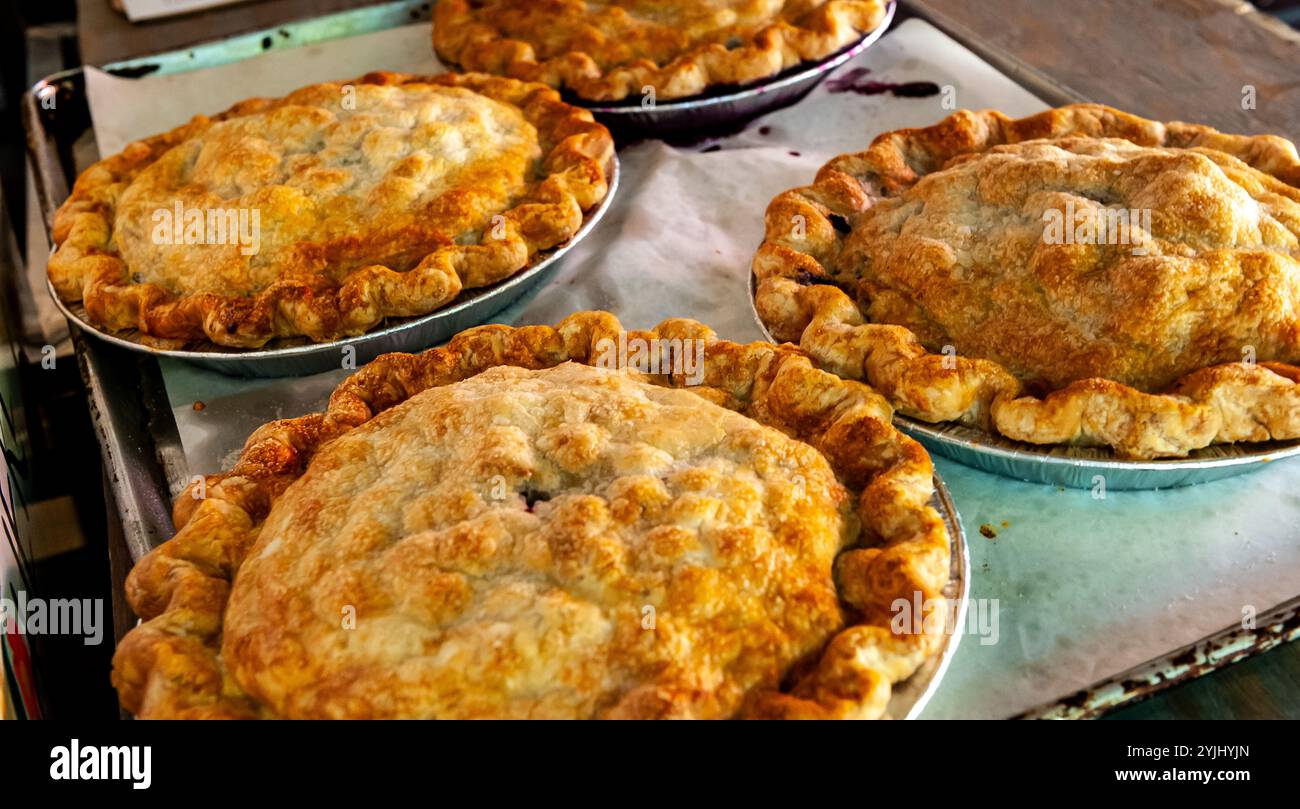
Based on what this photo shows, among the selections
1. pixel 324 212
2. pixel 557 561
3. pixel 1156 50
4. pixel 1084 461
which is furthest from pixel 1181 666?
pixel 1156 50

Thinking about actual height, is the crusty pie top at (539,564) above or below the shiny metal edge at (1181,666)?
above

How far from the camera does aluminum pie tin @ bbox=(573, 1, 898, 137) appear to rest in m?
4.08

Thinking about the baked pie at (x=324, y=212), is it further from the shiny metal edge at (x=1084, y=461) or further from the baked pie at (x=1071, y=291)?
the shiny metal edge at (x=1084, y=461)

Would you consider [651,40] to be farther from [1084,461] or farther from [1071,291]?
[1084,461]

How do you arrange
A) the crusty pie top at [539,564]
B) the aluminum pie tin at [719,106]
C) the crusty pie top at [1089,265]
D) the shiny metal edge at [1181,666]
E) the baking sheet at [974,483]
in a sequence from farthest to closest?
the aluminum pie tin at [719,106], the crusty pie top at [1089,265], the baking sheet at [974,483], the shiny metal edge at [1181,666], the crusty pie top at [539,564]

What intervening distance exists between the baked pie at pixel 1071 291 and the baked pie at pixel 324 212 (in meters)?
0.79

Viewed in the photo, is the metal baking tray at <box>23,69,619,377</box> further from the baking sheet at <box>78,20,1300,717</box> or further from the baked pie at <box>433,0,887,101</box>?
the baked pie at <box>433,0,887,101</box>

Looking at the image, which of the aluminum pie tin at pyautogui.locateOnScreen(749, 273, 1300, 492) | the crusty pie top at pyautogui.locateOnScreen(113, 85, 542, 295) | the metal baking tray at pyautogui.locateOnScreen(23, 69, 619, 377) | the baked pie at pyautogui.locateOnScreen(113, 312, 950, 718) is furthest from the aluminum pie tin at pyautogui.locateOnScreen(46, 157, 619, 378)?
the aluminum pie tin at pyautogui.locateOnScreen(749, 273, 1300, 492)

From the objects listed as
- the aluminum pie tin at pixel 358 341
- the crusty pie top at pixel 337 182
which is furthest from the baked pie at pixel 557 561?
the crusty pie top at pixel 337 182

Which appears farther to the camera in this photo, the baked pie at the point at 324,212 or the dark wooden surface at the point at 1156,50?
the dark wooden surface at the point at 1156,50

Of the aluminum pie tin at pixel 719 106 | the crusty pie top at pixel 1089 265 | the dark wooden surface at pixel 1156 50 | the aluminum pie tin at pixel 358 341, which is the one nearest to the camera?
the crusty pie top at pixel 1089 265

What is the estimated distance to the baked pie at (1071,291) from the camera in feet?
8.30
